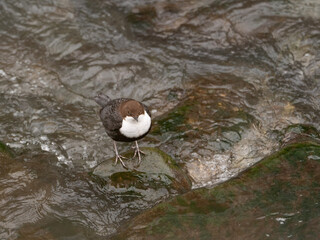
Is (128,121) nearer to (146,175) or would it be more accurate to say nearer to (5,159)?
(146,175)

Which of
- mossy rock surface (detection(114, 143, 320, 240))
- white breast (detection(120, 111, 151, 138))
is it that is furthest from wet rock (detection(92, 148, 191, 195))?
mossy rock surface (detection(114, 143, 320, 240))

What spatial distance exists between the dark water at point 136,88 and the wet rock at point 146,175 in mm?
118

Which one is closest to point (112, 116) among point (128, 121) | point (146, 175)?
point (128, 121)

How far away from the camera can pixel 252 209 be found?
3551mm

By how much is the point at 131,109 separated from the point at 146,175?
0.58 metres

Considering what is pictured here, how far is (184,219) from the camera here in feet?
11.6

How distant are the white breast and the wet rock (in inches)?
9.4

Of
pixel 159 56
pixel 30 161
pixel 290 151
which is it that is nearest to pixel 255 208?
pixel 290 151

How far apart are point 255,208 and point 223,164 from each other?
104 centimetres

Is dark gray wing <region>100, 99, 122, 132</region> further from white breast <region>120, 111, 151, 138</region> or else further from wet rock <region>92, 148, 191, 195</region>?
wet rock <region>92, 148, 191, 195</region>

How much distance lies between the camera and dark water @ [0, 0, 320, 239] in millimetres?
4172

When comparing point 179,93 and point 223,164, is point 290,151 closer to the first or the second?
point 223,164

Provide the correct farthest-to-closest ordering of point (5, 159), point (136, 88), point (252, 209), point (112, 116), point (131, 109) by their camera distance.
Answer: point (136, 88)
point (5, 159)
point (112, 116)
point (131, 109)
point (252, 209)

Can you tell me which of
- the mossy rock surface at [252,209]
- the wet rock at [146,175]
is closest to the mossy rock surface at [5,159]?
the wet rock at [146,175]
